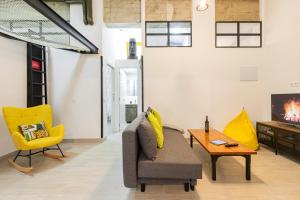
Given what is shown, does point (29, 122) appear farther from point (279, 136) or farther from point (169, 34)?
point (279, 136)

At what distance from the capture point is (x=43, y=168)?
3.17 m

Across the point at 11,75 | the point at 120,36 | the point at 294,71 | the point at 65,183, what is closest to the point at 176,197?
the point at 65,183

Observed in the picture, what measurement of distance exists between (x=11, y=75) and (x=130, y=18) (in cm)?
297

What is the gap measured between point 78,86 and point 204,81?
319 centimetres

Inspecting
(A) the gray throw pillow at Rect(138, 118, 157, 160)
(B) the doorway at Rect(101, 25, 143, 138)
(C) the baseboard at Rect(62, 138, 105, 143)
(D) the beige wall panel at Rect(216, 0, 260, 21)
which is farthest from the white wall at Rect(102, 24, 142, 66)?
(A) the gray throw pillow at Rect(138, 118, 157, 160)

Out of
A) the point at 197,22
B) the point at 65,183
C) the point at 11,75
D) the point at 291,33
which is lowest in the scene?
the point at 65,183

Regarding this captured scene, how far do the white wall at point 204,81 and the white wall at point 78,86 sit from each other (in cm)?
131

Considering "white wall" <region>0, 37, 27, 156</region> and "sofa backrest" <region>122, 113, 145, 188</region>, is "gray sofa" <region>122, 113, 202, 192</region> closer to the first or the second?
"sofa backrest" <region>122, 113, 145, 188</region>

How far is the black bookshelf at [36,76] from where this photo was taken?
4.21 metres

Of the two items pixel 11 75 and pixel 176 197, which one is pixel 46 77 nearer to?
pixel 11 75

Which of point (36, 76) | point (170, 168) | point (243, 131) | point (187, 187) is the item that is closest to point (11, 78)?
point (36, 76)

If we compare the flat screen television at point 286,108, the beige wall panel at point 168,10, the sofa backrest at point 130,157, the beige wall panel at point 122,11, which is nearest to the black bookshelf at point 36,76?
the beige wall panel at point 122,11

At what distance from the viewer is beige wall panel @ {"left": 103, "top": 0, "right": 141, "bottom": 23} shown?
493cm

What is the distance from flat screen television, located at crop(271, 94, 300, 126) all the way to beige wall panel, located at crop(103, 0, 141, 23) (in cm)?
371
